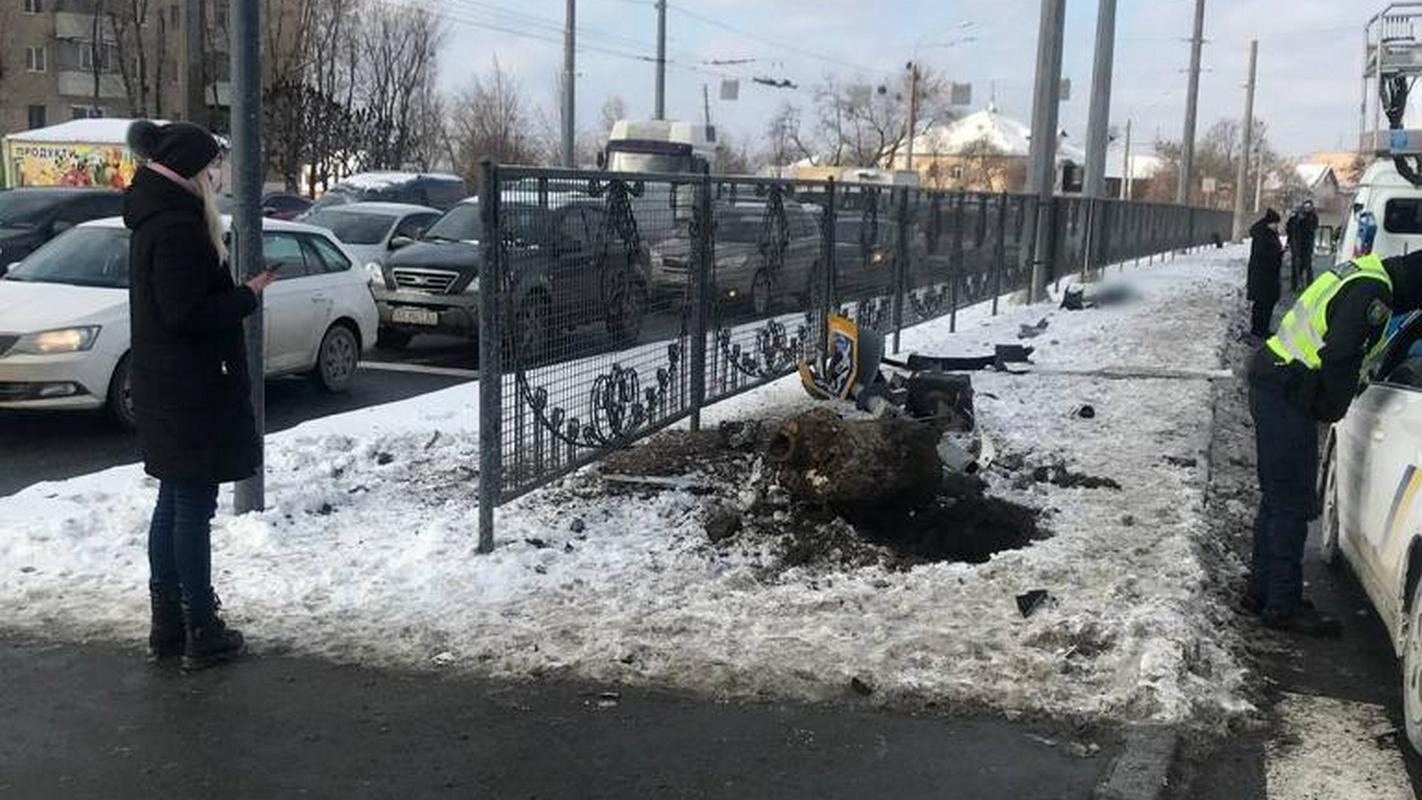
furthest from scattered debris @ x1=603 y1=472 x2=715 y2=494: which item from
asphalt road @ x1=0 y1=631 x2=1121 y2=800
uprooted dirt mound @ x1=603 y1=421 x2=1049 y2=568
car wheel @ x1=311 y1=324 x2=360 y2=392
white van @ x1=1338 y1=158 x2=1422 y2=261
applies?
white van @ x1=1338 y1=158 x2=1422 y2=261

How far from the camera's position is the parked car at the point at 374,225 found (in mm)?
15875

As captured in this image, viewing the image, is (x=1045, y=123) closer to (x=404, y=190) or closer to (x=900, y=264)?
(x=900, y=264)

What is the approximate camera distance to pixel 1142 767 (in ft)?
13.3

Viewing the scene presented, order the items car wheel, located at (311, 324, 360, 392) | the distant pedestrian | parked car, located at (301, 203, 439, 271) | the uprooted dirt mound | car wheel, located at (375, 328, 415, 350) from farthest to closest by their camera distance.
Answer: the distant pedestrian, parked car, located at (301, 203, 439, 271), car wheel, located at (375, 328, 415, 350), car wheel, located at (311, 324, 360, 392), the uprooted dirt mound

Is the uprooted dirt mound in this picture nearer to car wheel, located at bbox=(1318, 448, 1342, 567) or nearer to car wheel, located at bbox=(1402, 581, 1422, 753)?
car wheel, located at bbox=(1318, 448, 1342, 567)

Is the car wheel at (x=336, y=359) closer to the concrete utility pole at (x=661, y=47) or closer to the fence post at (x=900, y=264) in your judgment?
the fence post at (x=900, y=264)

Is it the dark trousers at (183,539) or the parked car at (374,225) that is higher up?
the parked car at (374,225)

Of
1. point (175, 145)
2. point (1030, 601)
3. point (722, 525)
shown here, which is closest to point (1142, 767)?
point (1030, 601)

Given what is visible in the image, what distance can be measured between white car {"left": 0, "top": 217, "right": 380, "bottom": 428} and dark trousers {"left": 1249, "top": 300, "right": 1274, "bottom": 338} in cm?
1158

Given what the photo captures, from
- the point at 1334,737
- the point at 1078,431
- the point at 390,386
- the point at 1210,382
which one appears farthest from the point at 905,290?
the point at 1334,737

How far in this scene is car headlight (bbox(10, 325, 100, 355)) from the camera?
869 cm

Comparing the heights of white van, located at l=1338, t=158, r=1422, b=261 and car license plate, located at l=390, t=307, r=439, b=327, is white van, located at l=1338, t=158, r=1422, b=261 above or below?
above

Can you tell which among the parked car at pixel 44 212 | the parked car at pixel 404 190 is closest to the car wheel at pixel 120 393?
the parked car at pixel 44 212

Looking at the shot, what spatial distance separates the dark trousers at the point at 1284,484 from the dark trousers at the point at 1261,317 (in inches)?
485
